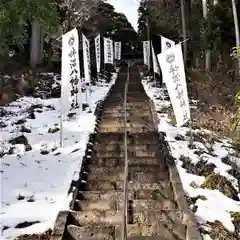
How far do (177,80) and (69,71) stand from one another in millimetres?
2666

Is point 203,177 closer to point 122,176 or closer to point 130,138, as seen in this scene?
point 122,176

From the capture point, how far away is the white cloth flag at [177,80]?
383 inches

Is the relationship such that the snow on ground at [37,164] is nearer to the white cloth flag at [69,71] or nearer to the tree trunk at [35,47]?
the white cloth flag at [69,71]

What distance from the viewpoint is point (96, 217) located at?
6168 mm

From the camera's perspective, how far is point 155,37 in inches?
1463

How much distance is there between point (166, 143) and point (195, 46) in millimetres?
17161

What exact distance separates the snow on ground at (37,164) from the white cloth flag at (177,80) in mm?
2231

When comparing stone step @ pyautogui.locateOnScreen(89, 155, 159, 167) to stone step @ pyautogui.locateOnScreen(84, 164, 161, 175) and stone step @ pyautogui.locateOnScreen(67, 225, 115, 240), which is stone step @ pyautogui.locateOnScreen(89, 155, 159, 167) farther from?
stone step @ pyautogui.locateOnScreen(67, 225, 115, 240)

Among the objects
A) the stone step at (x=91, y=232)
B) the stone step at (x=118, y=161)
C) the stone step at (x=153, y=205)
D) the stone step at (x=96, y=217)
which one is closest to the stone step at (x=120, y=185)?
the stone step at (x=153, y=205)

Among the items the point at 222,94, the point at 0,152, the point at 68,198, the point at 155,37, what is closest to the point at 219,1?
the point at 222,94

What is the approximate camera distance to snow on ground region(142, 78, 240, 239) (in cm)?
631

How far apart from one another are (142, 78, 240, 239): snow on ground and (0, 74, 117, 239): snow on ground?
77.5 inches

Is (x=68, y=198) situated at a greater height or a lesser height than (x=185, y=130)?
lesser

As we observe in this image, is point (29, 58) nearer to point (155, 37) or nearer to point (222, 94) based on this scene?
point (222, 94)
